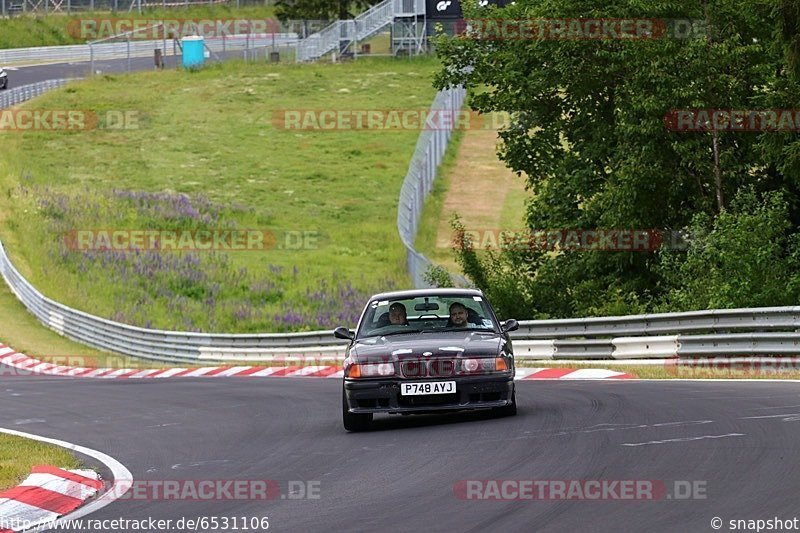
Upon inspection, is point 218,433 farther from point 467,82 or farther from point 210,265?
point 210,265

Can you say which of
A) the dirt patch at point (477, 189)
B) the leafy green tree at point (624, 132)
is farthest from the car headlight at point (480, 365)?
the dirt patch at point (477, 189)

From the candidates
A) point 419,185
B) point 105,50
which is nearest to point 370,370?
point 419,185

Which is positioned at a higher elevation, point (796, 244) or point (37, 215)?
point (796, 244)

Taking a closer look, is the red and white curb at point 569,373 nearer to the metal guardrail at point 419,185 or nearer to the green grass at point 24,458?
the green grass at point 24,458

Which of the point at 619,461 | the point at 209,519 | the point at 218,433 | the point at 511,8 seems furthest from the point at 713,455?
the point at 511,8

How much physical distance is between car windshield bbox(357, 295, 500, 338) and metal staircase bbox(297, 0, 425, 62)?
6619 cm

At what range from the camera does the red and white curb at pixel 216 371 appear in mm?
20734

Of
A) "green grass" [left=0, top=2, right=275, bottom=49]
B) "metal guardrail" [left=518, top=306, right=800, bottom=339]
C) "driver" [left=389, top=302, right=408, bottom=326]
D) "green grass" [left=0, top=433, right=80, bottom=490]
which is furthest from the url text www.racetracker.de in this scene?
"green grass" [left=0, top=2, right=275, bottom=49]

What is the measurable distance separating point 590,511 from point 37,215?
47.4m

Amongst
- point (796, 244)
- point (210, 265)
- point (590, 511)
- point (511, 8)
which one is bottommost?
point (210, 265)

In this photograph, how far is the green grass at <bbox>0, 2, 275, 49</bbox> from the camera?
9069 cm

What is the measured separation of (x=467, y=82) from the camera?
35.5 m

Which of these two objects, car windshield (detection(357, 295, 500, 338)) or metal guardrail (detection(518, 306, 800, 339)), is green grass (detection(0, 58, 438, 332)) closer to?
metal guardrail (detection(518, 306, 800, 339))

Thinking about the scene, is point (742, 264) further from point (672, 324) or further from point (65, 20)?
point (65, 20)
